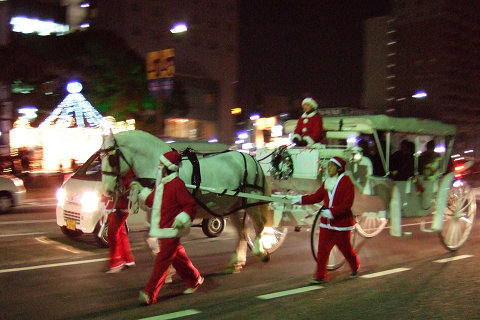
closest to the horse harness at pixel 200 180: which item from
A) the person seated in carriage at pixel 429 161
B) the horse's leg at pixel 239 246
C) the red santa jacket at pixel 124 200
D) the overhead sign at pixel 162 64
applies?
the horse's leg at pixel 239 246

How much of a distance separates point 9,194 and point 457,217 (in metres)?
11.8

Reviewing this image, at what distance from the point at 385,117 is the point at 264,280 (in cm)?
331

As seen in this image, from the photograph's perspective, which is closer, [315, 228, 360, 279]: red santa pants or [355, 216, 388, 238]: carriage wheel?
[315, 228, 360, 279]: red santa pants

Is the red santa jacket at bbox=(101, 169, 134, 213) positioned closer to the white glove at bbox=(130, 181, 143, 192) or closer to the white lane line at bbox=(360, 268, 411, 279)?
the white glove at bbox=(130, 181, 143, 192)

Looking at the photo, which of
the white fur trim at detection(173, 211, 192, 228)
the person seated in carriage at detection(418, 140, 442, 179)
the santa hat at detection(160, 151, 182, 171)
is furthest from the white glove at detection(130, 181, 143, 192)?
the person seated in carriage at detection(418, 140, 442, 179)

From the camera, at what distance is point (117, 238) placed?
752 cm

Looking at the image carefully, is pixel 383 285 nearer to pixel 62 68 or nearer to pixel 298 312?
pixel 298 312

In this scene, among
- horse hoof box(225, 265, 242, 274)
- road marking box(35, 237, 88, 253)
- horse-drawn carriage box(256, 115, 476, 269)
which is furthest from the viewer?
road marking box(35, 237, 88, 253)

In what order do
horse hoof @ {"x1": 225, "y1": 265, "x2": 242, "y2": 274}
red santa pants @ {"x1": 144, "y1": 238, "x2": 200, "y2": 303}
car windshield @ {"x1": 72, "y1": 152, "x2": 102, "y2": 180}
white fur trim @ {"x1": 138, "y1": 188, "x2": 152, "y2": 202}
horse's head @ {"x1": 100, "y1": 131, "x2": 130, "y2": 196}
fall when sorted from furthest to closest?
car windshield @ {"x1": 72, "y1": 152, "x2": 102, "y2": 180}
horse hoof @ {"x1": 225, "y1": 265, "x2": 242, "y2": 274}
horse's head @ {"x1": 100, "y1": 131, "x2": 130, "y2": 196}
white fur trim @ {"x1": 138, "y1": 188, "x2": 152, "y2": 202}
red santa pants @ {"x1": 144, "y1": 238, "x2": 200, "y2": 303}

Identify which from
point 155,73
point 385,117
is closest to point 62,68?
point 155,73

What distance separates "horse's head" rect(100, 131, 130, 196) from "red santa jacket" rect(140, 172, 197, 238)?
101 centimetres

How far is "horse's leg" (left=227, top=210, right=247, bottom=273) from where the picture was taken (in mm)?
7828

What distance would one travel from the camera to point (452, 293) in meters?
6.58

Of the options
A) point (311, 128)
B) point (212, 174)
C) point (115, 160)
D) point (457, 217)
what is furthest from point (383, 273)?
point (115, 160)
